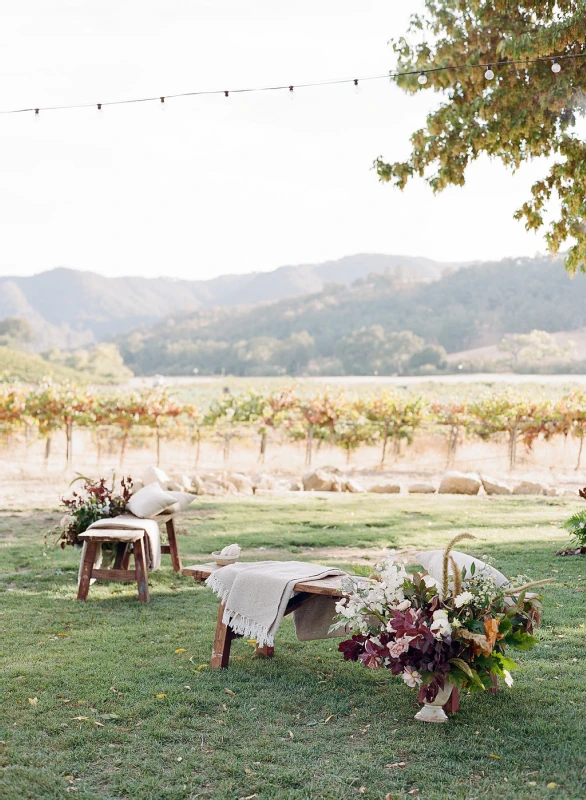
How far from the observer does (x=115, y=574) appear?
17.6 ft

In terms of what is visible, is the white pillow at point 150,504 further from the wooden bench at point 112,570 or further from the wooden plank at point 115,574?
the wooden plank at point 115,574

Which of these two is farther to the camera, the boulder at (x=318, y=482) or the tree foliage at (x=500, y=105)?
the boulder at (x=318, y=482)

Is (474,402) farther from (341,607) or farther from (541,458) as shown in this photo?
(341,607)

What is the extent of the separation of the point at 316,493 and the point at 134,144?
184ft

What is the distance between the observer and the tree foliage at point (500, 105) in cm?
711

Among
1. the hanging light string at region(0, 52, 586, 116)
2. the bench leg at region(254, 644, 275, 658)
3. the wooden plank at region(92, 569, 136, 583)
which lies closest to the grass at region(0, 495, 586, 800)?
the bench leg at region(254, 644, 275, 658)

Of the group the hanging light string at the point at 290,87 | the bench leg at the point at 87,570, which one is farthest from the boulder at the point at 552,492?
the bench leg at the point at 87,570

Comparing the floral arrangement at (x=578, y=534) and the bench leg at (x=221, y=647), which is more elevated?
the floral arrangement at (x=578, y=534)

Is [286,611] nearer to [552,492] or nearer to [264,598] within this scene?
[264,598]

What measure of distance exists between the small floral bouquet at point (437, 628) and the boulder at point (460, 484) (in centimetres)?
812

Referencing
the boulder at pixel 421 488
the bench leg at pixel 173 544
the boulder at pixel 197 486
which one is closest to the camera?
the bench leg at pixel 173 544

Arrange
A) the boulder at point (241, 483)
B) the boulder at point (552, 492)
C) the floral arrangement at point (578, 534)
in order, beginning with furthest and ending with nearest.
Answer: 1. the boulder at point (241, 483)
2. the boulder at point (552, 492)
3. the floral arrangement at point (578, 534)

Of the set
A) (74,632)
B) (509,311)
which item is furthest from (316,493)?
(509,311)

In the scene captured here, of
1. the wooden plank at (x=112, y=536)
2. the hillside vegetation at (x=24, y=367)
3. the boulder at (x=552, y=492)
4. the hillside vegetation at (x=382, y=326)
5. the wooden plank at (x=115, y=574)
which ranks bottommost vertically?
the wooden plank at (x=115, y=574)
